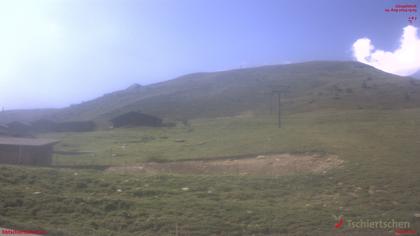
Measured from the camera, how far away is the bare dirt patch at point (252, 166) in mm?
21031

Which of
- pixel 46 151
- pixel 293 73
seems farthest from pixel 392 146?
pixel 293 73

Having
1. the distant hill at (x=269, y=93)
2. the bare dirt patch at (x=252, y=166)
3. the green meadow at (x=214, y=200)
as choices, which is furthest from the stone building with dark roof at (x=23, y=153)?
the distant hill at (x=269, y=93)

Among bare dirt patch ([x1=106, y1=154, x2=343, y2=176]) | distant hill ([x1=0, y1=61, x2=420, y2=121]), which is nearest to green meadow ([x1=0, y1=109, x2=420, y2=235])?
bare dirt patch ([x1=106, y1=154, x2=343, y2=176])

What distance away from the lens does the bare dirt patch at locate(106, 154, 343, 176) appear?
21031 millimetres

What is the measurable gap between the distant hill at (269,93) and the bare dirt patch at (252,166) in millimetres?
75556

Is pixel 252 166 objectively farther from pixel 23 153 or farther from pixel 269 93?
pixel 269 93

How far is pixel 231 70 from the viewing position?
196625mm

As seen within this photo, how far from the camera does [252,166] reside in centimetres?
2358

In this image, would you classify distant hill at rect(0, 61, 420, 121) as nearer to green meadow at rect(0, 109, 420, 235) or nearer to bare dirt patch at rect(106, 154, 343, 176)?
bare dirt patch at rect(106, 154, 343, 176)

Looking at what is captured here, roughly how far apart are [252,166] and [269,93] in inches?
4377

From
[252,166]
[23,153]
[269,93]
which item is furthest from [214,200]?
[269,93]

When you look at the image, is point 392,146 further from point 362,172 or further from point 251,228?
point 251,228

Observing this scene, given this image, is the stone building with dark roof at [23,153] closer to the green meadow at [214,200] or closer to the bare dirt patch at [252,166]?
the bare dirt patch at [252,166]

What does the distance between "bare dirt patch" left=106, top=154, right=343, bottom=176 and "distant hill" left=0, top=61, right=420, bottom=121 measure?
75556mm
